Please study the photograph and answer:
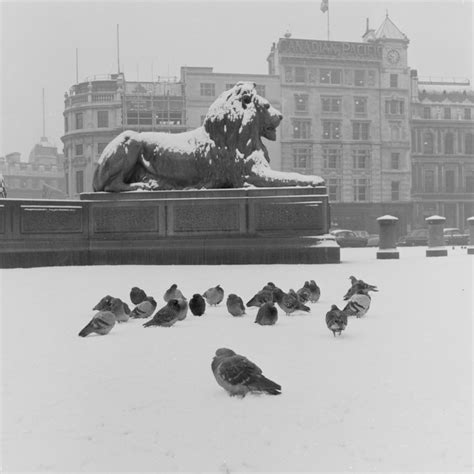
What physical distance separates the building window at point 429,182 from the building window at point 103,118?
32024 mm

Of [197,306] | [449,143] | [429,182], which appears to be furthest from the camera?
[449,143]

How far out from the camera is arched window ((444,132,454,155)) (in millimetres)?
63156

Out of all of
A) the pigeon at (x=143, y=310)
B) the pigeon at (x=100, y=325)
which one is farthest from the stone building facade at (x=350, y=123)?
the pigeon at (x=100, y=325)

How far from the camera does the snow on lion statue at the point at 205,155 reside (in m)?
13.0

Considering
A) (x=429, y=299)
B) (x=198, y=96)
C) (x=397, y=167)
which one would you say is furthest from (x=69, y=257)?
(x=397, y=167)

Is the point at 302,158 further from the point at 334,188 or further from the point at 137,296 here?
the point at 137,296

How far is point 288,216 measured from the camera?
40.1 ft

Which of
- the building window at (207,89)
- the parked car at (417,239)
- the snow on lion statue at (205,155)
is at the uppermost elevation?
the building window at (207,89)

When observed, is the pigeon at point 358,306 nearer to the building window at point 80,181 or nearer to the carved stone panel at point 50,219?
the carved stone panel at point 50,219

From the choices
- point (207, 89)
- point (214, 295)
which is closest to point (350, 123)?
point (207, 89)

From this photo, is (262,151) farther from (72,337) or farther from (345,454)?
(345,454)

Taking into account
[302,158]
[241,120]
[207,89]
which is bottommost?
[241,120]

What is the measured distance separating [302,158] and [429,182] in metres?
14.5

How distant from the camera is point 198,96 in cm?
5616
